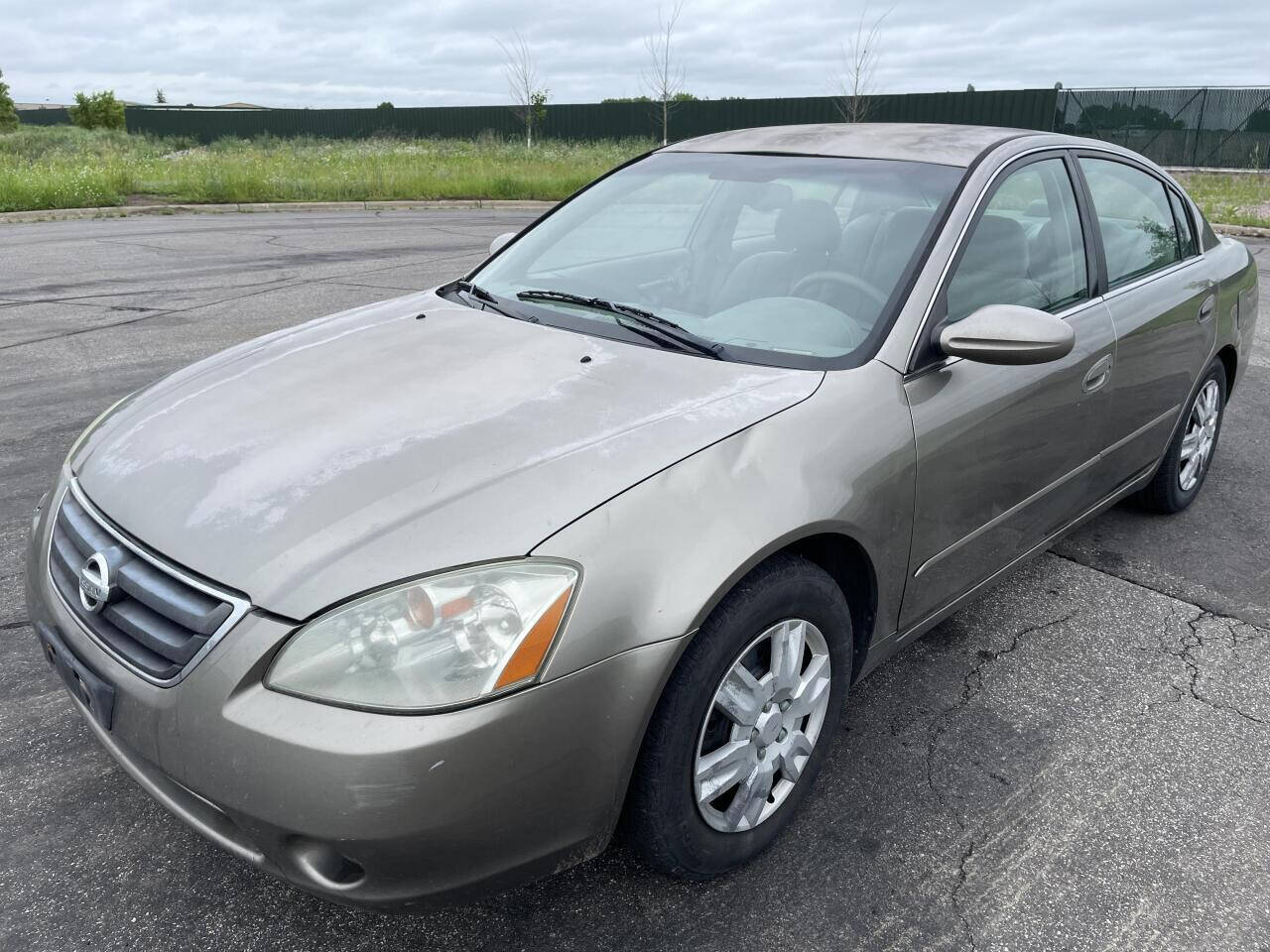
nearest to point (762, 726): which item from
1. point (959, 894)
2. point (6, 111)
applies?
point (959, 894)

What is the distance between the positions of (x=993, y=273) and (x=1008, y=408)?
0.43m

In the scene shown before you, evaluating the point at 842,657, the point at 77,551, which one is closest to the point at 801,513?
the point at 842,657

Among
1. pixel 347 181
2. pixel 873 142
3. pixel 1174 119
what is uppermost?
pixel 1174 119

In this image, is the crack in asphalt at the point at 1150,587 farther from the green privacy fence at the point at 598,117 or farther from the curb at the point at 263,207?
the green privacy fence at the point at 598,117

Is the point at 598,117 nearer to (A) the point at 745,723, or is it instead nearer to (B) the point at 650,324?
(B) the point at 650,324

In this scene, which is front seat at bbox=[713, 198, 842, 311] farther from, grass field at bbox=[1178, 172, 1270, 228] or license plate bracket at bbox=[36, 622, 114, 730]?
grass field at bbox=[1178, 172, 1270, 228]

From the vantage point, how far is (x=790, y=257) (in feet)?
9.30

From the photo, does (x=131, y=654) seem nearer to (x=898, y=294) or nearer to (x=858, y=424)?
(x=858, y=424)

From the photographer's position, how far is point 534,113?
37.2 meters

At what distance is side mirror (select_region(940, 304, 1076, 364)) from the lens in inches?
94.7

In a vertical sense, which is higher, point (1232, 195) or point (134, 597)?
point (1232, 195)

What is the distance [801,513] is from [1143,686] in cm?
164

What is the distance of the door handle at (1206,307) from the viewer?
3840mm

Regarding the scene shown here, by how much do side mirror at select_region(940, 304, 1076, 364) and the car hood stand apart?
40 cm
